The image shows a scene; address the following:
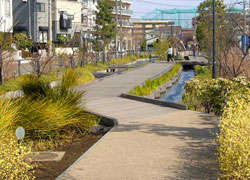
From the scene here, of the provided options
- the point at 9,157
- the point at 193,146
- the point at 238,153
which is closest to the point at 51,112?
the point at 193,146

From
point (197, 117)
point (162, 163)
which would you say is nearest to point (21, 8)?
point (197, 117)

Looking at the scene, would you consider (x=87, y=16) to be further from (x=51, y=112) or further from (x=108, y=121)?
(x=51, y=112)

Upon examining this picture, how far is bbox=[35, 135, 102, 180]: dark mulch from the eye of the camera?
738cm

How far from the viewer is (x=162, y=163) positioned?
713 cm

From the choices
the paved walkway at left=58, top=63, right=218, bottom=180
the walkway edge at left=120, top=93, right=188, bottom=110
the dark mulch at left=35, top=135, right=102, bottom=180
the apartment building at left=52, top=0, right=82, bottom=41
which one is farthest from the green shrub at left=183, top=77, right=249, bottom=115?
the apartment building at left=52, top=0, right=82, bottom=41

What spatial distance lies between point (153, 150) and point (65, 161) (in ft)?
A: 5.13

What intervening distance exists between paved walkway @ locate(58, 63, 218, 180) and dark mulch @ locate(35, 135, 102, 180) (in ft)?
1.42

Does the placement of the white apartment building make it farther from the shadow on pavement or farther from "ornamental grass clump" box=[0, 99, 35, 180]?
"ornamental grass clump" box=[0, 99, 35, 180]

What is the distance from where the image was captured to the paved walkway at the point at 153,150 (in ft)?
21.7

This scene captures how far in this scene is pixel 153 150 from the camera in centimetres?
800

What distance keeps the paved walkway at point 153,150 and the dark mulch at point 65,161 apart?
0.43 m

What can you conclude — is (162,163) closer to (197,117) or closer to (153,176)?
(153,176)

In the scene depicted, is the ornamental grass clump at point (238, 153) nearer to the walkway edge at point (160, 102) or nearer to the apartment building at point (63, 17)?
the walkway edge at point (160, 102)

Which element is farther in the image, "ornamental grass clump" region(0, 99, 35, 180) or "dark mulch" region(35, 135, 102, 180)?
"dark mulch" region(35, 135, 102, 180)
